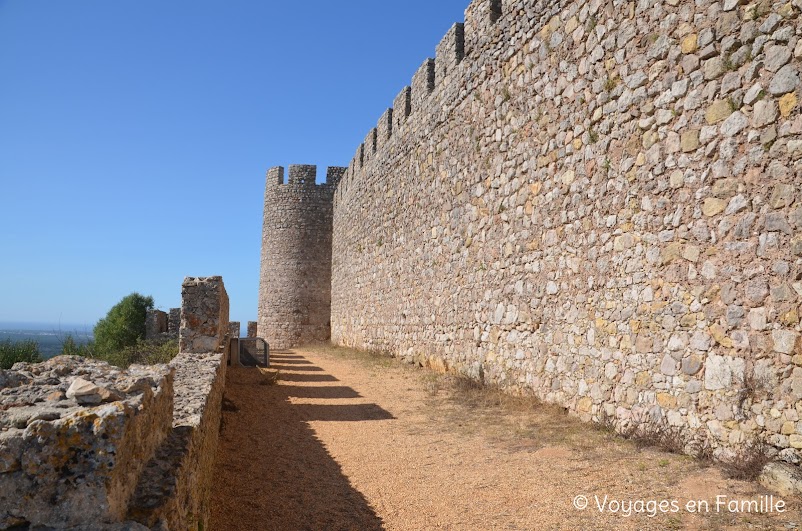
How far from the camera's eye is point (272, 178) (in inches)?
909

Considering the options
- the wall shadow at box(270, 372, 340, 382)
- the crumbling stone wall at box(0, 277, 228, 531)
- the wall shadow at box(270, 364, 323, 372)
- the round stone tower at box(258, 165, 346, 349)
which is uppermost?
the round stone tower at box(258, 165, 346, 349)

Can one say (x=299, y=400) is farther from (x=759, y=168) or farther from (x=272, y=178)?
(x=272, y=178)

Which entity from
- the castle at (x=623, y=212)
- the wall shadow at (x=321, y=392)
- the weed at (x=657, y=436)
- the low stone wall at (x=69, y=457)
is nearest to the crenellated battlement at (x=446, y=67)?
the castle at (x=623, y=212)

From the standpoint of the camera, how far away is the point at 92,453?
1789 mm

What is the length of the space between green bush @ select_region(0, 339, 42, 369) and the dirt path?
5287mm

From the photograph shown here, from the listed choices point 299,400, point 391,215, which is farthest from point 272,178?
point 299,400

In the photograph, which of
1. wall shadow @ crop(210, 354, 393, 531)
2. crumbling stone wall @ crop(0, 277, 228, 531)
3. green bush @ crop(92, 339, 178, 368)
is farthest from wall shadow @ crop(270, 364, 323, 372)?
crumbling stone wall @ crop(0, 277, 228, 531)

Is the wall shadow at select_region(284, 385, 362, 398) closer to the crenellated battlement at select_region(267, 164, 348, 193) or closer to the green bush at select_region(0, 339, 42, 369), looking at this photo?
the green bush at select_region(0, 339, 42, 369)

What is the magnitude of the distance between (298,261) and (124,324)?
693 centimetres

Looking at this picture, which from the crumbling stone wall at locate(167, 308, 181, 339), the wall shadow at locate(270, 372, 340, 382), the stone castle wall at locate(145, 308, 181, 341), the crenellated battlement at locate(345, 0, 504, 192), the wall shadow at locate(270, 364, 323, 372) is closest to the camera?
the crenellated battlement at locate(345, 0, 504, 192)

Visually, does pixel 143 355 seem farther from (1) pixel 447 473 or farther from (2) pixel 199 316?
(1) pixel 447 473

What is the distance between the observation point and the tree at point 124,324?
16.9 metres

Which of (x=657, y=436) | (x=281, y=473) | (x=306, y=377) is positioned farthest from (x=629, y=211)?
(x=306, y=377)

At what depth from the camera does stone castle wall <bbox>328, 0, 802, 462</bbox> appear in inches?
160
